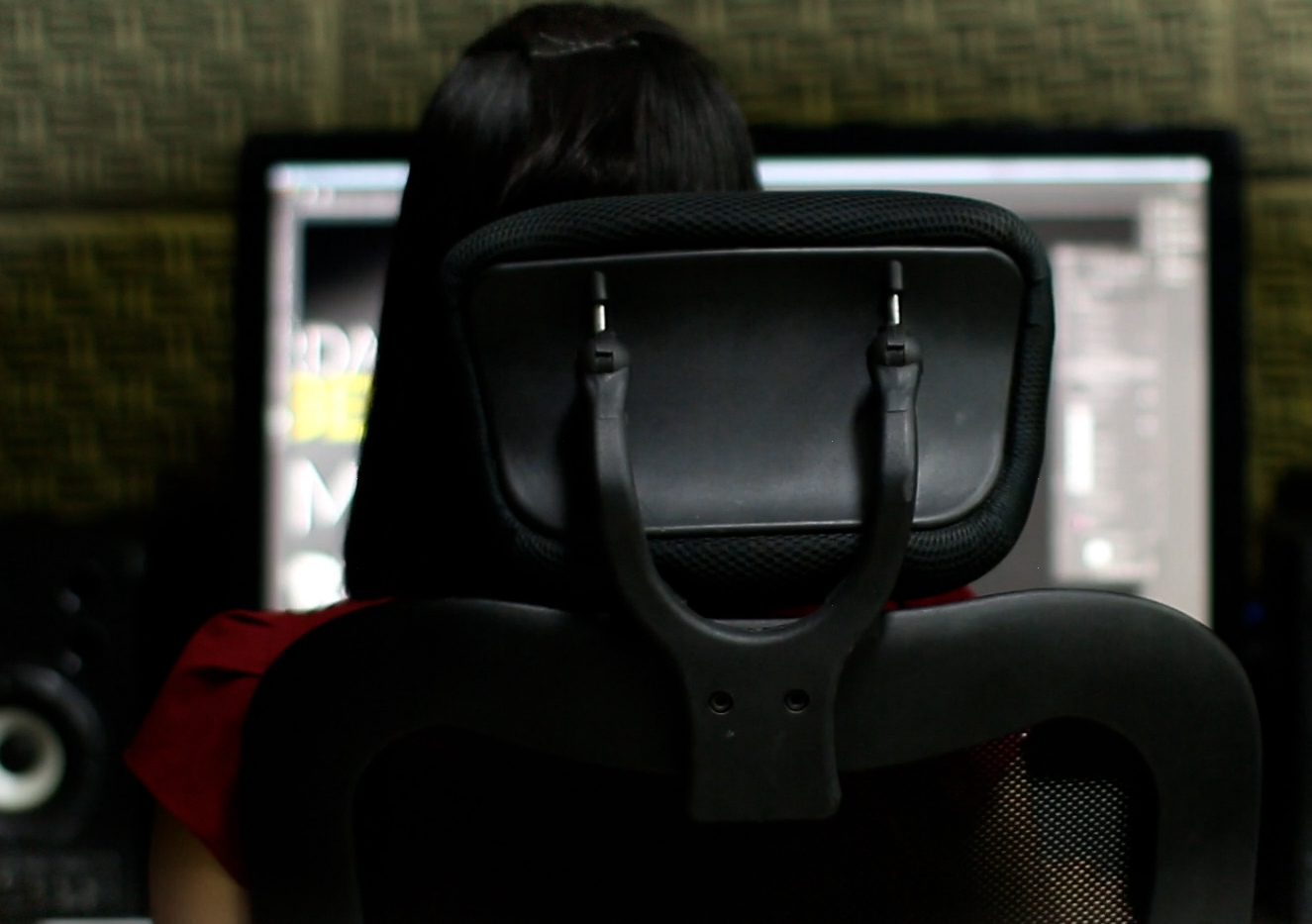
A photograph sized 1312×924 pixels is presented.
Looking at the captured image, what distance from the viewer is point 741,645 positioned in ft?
1.14

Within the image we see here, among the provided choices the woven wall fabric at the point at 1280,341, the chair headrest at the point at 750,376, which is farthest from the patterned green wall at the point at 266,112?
the chair headrest at the point at 750,376

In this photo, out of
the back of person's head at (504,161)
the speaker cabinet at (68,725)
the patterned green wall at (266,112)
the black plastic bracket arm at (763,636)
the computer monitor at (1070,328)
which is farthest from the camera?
the patterned green wall at (266,112)

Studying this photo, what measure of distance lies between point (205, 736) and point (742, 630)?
0.90ft

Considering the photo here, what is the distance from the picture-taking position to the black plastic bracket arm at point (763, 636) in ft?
1.12

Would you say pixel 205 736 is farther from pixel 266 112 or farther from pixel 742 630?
pixel 266 112

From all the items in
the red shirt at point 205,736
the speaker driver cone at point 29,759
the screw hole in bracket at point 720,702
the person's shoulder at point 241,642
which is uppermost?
the screw hole in bracket at point 720,702

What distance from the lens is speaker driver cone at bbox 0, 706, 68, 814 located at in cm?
78

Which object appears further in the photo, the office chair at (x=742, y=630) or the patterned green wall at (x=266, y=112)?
the patterned green wall at (x=266, y=112)

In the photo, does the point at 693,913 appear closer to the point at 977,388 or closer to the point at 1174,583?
the point at 977,388

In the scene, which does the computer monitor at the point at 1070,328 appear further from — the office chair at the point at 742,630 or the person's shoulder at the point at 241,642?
the office chair at the point at 742,630

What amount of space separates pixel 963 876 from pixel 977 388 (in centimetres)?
15

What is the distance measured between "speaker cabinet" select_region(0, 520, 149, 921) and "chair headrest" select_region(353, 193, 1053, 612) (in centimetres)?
51

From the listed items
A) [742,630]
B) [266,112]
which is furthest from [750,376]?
[266,112]

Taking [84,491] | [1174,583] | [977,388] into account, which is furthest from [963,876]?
[84,491]
